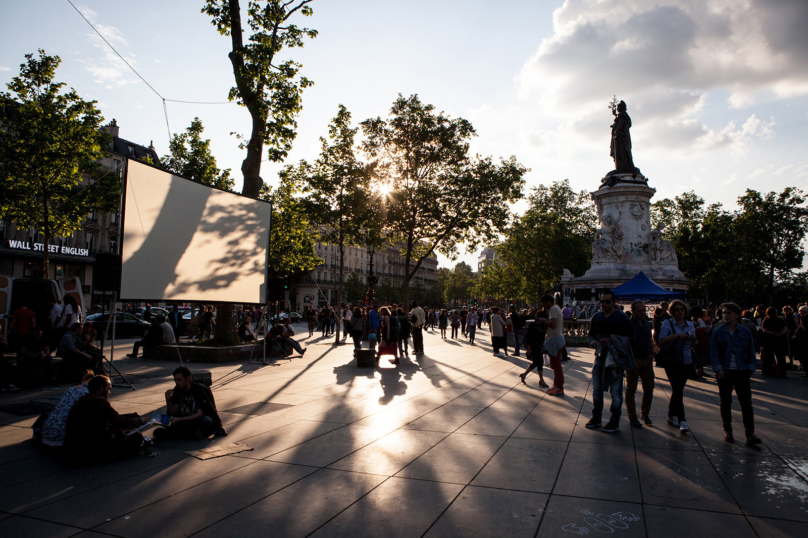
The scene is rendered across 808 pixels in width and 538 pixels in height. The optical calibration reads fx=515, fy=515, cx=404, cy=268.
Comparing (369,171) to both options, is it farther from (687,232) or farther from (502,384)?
(687,232)

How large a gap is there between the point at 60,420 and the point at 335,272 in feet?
287

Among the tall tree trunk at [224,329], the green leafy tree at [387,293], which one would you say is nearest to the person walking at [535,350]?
the tall tree trunk at [224,329]

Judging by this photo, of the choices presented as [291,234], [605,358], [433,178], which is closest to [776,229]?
[433,178]

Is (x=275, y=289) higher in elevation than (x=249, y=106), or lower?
lower

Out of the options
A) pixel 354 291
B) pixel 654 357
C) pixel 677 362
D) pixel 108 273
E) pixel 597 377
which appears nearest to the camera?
pixel 677 362

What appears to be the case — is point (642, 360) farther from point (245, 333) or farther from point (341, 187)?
point (341, 187)

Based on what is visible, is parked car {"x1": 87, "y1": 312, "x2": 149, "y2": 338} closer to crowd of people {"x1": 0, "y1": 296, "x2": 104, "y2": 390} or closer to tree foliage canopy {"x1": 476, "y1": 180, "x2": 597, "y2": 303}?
crowd of people {"x1": 0, "y1": 296, "x2": 104, "y2": 390}

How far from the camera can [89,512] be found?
394 centimetres

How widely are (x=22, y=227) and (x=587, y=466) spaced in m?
25.8

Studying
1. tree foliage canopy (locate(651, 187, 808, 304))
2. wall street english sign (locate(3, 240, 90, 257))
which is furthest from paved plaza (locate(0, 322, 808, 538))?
tree foliage canopy (locate(651, 187, 808, 304))

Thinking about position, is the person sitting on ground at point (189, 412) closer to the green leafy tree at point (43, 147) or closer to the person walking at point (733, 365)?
the person walking at point (733, 365)

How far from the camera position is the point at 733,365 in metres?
5.98

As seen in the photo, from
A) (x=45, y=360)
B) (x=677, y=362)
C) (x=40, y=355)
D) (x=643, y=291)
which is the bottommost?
(x=45, y=360)

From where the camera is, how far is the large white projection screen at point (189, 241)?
977 cm
